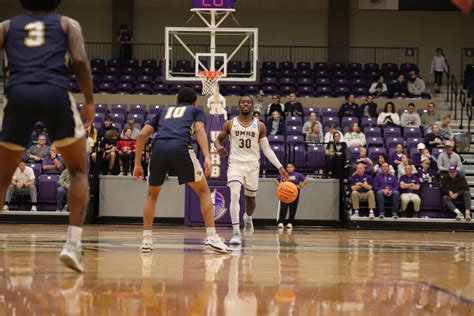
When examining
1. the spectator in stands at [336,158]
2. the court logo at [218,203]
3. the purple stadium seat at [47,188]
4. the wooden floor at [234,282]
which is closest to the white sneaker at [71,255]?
the wooden floor at [234,282]

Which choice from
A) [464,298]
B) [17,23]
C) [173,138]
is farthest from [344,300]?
[173,138]

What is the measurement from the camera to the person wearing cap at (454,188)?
19.3m

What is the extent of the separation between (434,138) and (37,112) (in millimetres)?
16569

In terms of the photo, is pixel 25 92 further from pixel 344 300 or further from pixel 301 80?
pixel 301 80

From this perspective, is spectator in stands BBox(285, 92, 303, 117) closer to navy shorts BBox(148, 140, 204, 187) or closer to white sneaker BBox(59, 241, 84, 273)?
navy shorts BBox(148, 140, 204, 187)

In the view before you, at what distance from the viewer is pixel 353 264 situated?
29.7 feet

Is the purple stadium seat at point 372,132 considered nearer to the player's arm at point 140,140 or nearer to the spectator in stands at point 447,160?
Answer: the spectator in stands at point 447,160

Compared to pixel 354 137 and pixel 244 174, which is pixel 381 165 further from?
pixel 244 174

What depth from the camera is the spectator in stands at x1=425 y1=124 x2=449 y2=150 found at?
2125cm

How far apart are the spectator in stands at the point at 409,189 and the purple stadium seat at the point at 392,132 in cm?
282

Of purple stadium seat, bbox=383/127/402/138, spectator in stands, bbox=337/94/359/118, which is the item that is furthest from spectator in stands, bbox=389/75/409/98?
purple stadium seat, bbox=383/127/402/138

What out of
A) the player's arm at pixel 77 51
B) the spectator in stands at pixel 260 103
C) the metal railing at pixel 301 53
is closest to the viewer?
the player's arm at pixel 77 51

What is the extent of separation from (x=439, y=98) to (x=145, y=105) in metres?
9.32

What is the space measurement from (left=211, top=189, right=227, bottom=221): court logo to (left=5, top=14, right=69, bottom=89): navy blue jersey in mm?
11556
